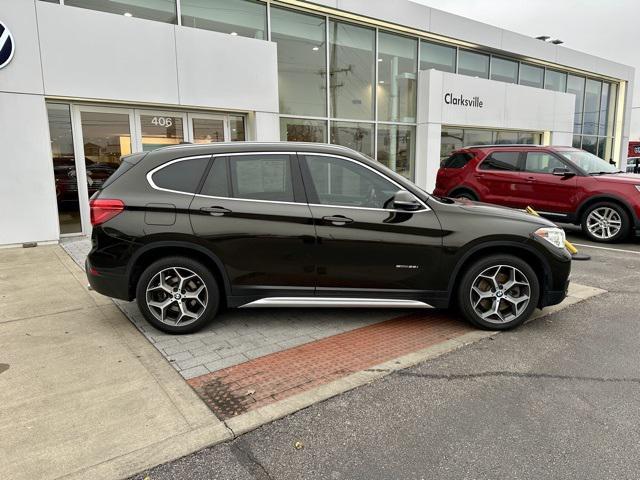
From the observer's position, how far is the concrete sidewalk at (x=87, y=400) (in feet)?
8.30

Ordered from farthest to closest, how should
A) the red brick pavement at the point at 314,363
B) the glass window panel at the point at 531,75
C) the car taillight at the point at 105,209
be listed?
1. the glass window panel at the point at 531,75
2. the car taillight at the point at 105,209
3. the red brick pavement at the point at 314,363

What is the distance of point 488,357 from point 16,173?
8.05 metres

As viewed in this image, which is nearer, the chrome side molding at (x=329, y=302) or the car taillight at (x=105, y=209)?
the car taillight at (x=105, y=209)

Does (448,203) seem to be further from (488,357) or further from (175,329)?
(175,329)

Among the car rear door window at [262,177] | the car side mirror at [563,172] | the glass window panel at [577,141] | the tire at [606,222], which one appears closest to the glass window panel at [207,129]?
the car rear door window at [262,177]

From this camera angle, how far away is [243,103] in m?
9.82

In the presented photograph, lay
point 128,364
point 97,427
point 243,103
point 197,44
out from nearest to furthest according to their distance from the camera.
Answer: point 97,427 → point 128,364 → point 197,44 → point 243,103

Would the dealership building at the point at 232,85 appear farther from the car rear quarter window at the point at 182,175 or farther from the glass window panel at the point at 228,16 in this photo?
the car rear quarter window at the point at 182,175

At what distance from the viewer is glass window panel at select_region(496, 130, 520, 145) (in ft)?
53.4

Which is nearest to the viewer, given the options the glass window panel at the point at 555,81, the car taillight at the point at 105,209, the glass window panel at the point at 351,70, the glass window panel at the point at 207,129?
the car taillight at the point at 105,209

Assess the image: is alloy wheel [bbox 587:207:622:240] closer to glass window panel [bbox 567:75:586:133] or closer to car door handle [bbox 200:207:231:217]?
car door handle [bbox 200:207:231:217]

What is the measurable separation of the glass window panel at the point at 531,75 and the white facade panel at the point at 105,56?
1392 cm

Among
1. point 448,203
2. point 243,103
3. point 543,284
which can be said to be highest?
point 243,103

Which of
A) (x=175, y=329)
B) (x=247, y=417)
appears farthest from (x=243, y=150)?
(x=247, y=417)
